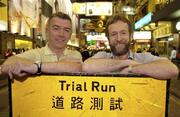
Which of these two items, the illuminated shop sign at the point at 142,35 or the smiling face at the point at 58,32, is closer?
the smiling face at the point at 58,32

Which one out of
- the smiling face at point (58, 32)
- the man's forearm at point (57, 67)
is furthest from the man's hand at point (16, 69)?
the smiling face at point (58, 32)

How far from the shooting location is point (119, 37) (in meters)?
2.79

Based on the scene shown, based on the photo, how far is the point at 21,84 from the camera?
254cm

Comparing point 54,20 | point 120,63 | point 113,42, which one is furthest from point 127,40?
point 54,20

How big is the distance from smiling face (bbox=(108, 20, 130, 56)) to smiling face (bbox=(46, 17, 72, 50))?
2.14 feet

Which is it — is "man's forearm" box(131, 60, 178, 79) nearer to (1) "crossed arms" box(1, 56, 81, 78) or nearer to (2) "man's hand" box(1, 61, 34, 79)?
(1) "crossed arms" box(1, 56, 81, 78)

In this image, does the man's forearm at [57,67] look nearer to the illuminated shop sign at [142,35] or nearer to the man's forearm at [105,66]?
the man's forearm at [105,66]

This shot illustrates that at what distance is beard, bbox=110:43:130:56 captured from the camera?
2783mm

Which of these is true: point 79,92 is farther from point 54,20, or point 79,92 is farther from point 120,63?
point 54,20

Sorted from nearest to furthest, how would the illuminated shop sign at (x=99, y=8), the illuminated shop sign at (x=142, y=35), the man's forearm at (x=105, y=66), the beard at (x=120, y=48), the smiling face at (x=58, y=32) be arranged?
1. the man's forearm at (x=105, y=66)
2. the beard at (x=120, y=48)
3. the smiling face at (x=58, y=32)
4. the illuminated shop sign at (x=99, y=8)
5. the illuminated shop sign at (x=142, y=35)

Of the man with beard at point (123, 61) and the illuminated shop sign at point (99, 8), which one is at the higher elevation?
the illuminated shop sign at point (99, 8)

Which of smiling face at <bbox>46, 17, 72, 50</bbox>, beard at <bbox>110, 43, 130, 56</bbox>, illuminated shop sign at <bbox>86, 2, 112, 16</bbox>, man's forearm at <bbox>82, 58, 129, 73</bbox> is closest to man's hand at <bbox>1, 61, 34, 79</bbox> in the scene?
man's forearm at <bbox>82, 58, 129, 73</bbox>

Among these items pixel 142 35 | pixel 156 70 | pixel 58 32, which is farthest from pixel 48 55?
pixel 142 35

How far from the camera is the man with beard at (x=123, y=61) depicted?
2.42 metres
